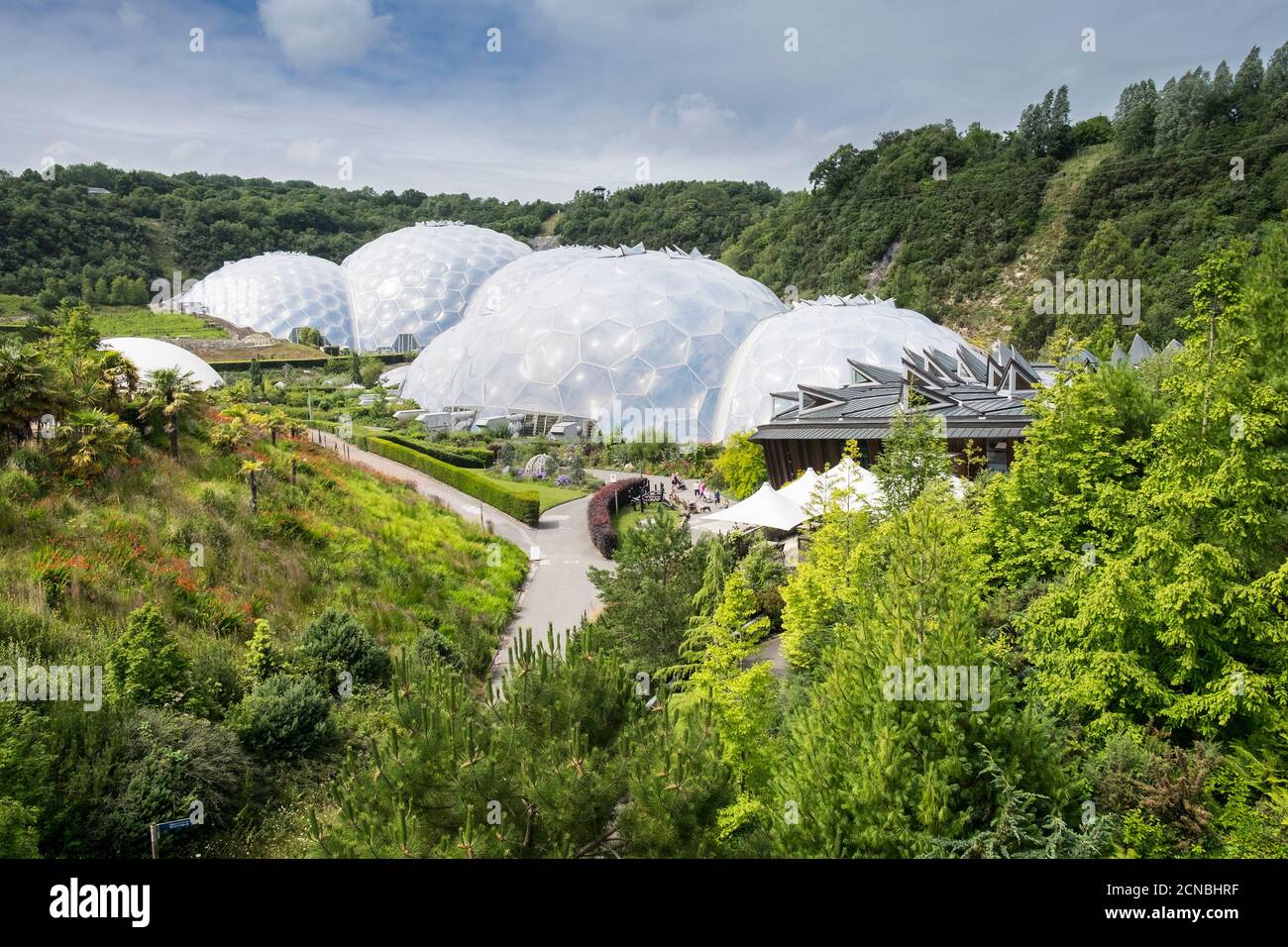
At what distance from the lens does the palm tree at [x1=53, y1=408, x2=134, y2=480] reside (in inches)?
556

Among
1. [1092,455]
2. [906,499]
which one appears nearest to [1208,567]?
[1092,455]

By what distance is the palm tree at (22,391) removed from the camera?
13.8 metres

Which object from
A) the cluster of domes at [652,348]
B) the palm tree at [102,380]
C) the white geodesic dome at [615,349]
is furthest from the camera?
the white geodesic dome at [615,349]

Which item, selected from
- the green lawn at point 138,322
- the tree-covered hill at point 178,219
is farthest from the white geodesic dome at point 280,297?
the tree-covered hill at point 178,219

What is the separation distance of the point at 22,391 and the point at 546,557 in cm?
1202

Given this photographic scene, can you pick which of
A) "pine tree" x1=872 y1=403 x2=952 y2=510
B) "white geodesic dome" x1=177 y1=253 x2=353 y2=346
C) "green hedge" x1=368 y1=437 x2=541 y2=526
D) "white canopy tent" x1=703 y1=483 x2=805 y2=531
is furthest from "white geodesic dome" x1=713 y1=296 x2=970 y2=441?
"white geodesic dome" x1=177 y1=253 x2=353 y2=346

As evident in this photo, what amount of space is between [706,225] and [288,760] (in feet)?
274

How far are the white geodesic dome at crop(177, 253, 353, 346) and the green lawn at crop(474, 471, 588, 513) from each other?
38.8 m

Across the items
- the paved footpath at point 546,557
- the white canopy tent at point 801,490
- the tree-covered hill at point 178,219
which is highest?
the tree-covered hill at point 178,219

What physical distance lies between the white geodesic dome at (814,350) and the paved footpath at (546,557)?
8839 mm
